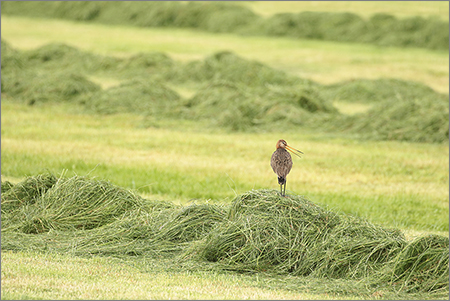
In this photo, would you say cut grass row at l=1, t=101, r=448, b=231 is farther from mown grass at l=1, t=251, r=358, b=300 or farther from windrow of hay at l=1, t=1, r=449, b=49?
windrow of hay at l=1, t=1, r=449, b=49

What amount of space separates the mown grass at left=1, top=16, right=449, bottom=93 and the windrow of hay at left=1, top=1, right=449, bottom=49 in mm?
1164

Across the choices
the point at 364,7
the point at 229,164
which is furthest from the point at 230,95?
the point at 364,7

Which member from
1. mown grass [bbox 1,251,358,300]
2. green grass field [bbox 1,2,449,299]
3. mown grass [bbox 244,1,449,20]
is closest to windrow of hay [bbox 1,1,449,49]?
mown grass [bbox 244,1,449,20]

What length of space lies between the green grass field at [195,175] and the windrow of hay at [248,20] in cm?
1640

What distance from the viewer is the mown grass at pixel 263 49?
87.6 feet

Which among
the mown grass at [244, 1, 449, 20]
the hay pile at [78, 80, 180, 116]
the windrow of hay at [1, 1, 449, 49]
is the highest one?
the mown grass at [244, 1, 449, 20]

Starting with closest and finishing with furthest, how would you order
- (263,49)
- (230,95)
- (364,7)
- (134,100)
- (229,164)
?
(229,164), (230,95), (134,100), (263,49), (364,7)

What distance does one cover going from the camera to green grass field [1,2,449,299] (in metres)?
5.28

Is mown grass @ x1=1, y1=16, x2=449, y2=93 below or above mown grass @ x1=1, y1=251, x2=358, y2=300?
above

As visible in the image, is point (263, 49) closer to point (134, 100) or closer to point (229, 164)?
point (134, 100)

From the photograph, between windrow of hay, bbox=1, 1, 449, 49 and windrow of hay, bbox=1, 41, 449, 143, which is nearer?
windrow of hay, bbox=1, 41, 449, 143

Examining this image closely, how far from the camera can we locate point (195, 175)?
35.6ft

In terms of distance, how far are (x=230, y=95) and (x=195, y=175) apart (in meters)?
6.19

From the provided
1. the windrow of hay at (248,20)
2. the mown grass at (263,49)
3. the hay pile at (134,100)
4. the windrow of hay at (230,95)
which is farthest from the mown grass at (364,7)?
the hay pile at (134,100)
